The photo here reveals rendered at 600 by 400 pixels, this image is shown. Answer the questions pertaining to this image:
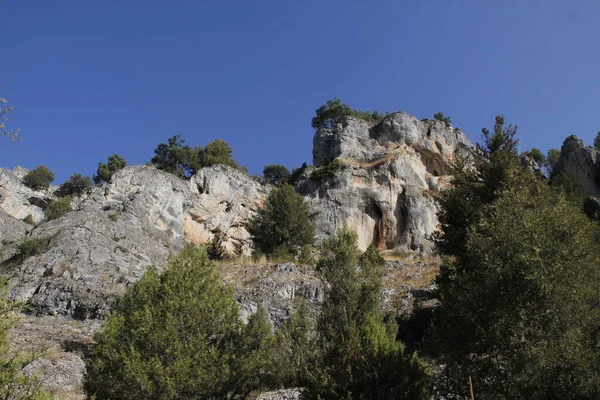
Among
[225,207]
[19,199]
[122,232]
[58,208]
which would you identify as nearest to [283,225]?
[225,207]

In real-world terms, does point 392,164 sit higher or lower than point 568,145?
lower

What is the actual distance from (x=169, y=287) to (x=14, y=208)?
31.6 m

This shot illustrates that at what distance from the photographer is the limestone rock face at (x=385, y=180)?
40.8m

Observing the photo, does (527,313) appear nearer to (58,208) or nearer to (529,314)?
(529,314)

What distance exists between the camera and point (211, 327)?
513 inches

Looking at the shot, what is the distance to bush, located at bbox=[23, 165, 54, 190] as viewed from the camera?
4275 cm

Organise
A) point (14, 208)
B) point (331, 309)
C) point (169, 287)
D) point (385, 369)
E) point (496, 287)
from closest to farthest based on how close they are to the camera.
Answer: point (496, 287) < point (385, 369) < point (169, 287) < point (331, 309) < point (14, 208)

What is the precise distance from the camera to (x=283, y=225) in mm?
34969

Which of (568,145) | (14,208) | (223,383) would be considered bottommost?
(223,383)

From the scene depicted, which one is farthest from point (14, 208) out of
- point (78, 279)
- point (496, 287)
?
point (496, 287)

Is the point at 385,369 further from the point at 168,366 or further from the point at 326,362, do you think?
the point at 168,366

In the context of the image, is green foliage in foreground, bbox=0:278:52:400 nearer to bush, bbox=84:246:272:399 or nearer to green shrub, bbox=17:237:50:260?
bush, bbox=84:246:272:399

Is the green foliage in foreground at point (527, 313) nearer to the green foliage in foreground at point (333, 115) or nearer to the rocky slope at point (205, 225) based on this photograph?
the rocky slope at point (205, 225)

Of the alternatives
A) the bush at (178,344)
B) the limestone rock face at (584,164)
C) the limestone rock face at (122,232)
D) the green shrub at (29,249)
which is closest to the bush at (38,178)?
the limestone rock face at (122,232)
